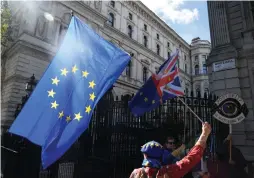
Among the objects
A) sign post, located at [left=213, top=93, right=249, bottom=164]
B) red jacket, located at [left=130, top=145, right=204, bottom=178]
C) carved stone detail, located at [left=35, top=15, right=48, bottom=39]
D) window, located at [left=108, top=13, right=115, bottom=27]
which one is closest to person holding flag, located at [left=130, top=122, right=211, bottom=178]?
red jacket, located at [left=130, top=145, right=204, bottom=178]

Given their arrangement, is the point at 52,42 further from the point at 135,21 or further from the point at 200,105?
the point at 200,105

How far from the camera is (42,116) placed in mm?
3840

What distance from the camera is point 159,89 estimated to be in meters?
5.45

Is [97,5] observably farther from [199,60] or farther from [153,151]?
[199,60]

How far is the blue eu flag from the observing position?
364cm

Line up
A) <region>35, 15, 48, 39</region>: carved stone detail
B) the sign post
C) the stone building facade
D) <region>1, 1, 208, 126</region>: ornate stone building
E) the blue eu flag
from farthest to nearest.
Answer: <region>35, 15, 48, 39</region>: carved stone detail
<region>1, 1, 208, 126</region>: ornate stone building
the stone building facade
the sign post
the blue eu flag

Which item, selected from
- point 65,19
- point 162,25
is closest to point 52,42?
point 65,19

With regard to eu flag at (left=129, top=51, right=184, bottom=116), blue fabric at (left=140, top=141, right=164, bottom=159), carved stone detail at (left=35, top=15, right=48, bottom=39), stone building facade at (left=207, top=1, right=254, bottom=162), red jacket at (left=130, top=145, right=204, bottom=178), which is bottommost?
red jacket at (left=130, top=145, right=204, bottom=178)

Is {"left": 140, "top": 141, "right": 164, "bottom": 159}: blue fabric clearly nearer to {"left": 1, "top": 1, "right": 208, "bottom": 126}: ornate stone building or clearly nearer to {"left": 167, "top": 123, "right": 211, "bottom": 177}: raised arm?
{"left": 167, "top": 123, "right": 211, "bottom": 177}: raised arm

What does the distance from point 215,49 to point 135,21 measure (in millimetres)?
29884

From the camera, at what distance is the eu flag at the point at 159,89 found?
18.0ft

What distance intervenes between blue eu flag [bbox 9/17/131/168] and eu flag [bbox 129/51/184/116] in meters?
1.38

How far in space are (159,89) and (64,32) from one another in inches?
870

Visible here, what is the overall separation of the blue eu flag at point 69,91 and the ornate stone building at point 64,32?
1830 cm
